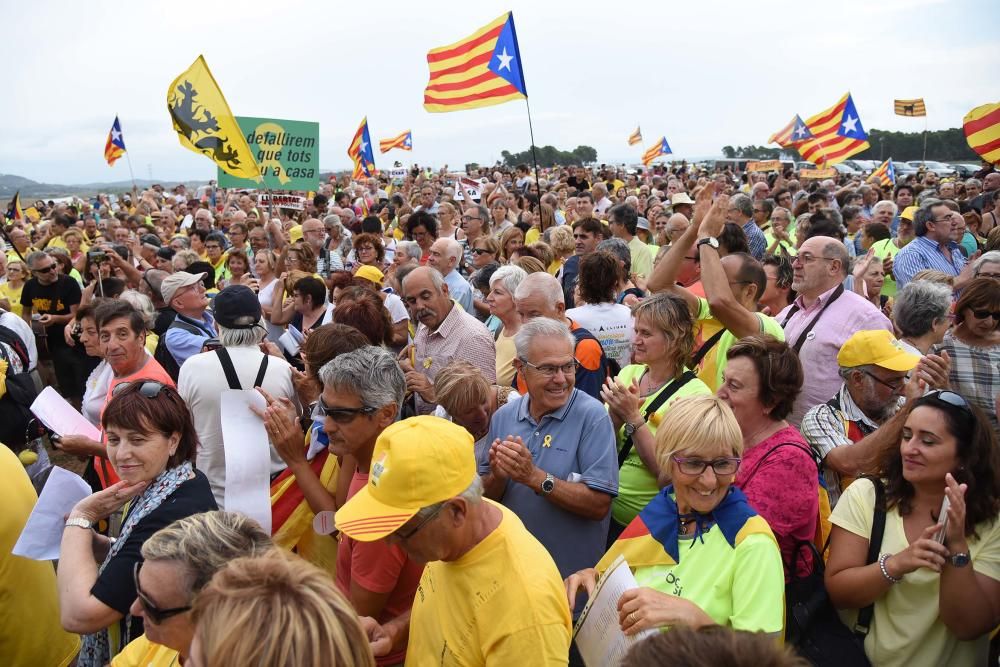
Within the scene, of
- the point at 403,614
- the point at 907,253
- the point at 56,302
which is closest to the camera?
the point at 403,614

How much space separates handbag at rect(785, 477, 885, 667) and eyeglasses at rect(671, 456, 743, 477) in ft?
2.27

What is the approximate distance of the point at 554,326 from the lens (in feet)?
11.4

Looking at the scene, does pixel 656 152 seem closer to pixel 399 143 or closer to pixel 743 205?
pixel 399 143

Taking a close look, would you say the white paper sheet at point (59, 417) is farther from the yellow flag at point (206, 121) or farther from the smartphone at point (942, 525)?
the yellow flag at point (206, 121)

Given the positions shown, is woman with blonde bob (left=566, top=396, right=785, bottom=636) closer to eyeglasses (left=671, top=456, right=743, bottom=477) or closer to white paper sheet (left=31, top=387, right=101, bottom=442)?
eyeglasses (left=671, top=456, right=743, bottom=477)

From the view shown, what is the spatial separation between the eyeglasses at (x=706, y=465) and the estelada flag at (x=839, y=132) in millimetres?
15477

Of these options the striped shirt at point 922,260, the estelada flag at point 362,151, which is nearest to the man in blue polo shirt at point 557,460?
the striped shirt at point 922,260

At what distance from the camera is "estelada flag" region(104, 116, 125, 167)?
20328 millimetres

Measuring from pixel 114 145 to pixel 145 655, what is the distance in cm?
2149

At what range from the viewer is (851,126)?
1608 centimetres

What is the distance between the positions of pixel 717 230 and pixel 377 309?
2290 mm

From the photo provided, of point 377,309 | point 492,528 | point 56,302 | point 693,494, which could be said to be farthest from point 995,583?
point 56,302

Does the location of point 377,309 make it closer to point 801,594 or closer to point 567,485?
point 567,485

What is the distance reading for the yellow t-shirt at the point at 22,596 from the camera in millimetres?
3275
